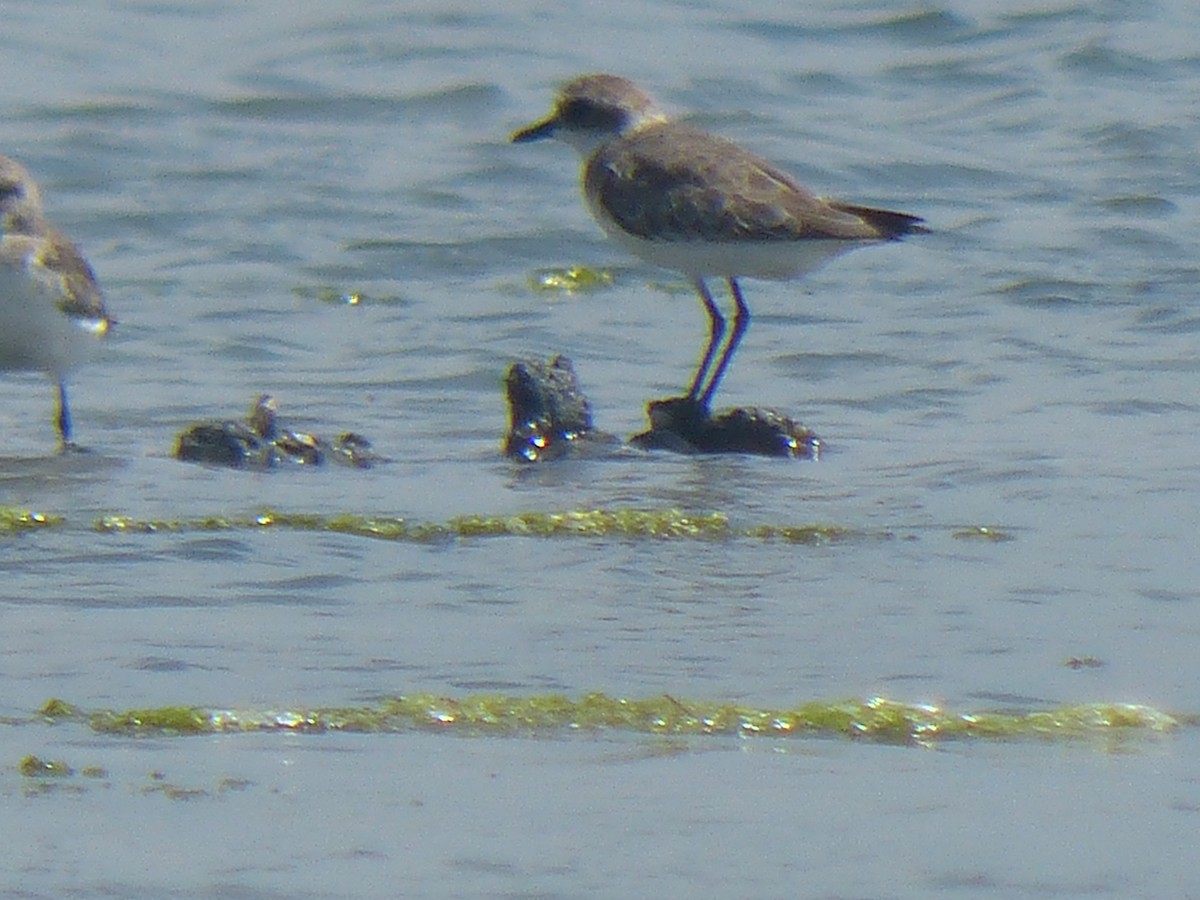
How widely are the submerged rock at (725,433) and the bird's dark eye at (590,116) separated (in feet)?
6.37

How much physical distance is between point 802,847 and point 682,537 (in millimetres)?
2678

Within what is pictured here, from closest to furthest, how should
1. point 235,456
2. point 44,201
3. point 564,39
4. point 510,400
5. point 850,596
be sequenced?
point 850,596, point 235,456, point 510,400, point 44,201, point 564,39

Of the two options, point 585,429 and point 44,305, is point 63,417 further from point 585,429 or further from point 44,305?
point 585,429

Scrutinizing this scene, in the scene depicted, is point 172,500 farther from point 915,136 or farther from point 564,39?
point 564,39

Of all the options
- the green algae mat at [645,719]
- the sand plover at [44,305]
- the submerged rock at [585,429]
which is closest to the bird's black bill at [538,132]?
the sand plover at [44,305]

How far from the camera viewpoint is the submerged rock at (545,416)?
307 inches

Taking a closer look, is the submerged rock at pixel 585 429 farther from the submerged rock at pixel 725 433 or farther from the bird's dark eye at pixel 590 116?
the bird's dark eye at pixel 590 116

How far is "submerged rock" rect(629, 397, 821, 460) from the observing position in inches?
307

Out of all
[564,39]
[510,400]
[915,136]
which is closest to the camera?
[510,400]

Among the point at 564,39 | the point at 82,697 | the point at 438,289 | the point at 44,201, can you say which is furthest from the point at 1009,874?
the point at 564,39

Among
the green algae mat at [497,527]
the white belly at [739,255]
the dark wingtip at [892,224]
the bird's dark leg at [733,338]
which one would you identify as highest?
the dark wingtip at [892,224]

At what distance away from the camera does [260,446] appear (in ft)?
24.4

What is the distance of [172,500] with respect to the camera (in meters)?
6.86

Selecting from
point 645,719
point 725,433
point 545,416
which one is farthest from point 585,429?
point 645,719
